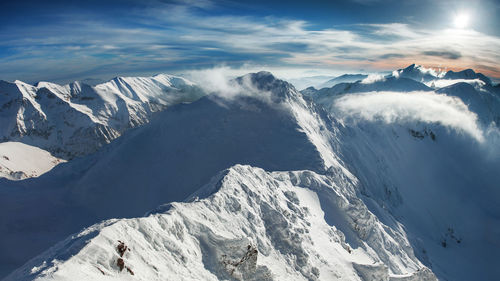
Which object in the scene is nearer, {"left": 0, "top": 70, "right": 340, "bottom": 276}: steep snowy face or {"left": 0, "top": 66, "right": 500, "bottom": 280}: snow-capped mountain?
{"left": 0, "top": 66, "right": 500, "bottom": 280}: snow-capped mountain

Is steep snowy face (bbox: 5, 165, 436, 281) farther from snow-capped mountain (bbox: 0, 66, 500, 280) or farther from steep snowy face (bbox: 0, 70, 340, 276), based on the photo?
steep snowy face (bbox: 0, 70, 340, 276)

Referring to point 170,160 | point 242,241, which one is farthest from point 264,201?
point 170,160

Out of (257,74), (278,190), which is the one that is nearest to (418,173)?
(257,74)

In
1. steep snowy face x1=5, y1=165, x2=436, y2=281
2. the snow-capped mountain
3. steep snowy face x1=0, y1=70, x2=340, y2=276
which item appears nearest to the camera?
steep snowy face x1=5, y1=165, x2=436, y2=281

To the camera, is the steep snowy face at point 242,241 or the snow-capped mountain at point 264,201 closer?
the steep snowy face at point 242,241

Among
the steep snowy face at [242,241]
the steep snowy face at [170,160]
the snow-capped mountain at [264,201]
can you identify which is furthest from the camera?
the steep snowy face at [170,160]

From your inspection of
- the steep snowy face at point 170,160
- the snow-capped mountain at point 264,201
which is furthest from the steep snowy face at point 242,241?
the steep snowy face at point 170,160

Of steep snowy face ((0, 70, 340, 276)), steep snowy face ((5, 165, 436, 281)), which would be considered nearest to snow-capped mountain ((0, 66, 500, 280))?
steep snowy face ((5, 165, 436, 281))

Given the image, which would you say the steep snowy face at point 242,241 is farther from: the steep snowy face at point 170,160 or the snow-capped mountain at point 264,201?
the steep snowy face at point 170,160

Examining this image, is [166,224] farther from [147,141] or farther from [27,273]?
[147,141]
